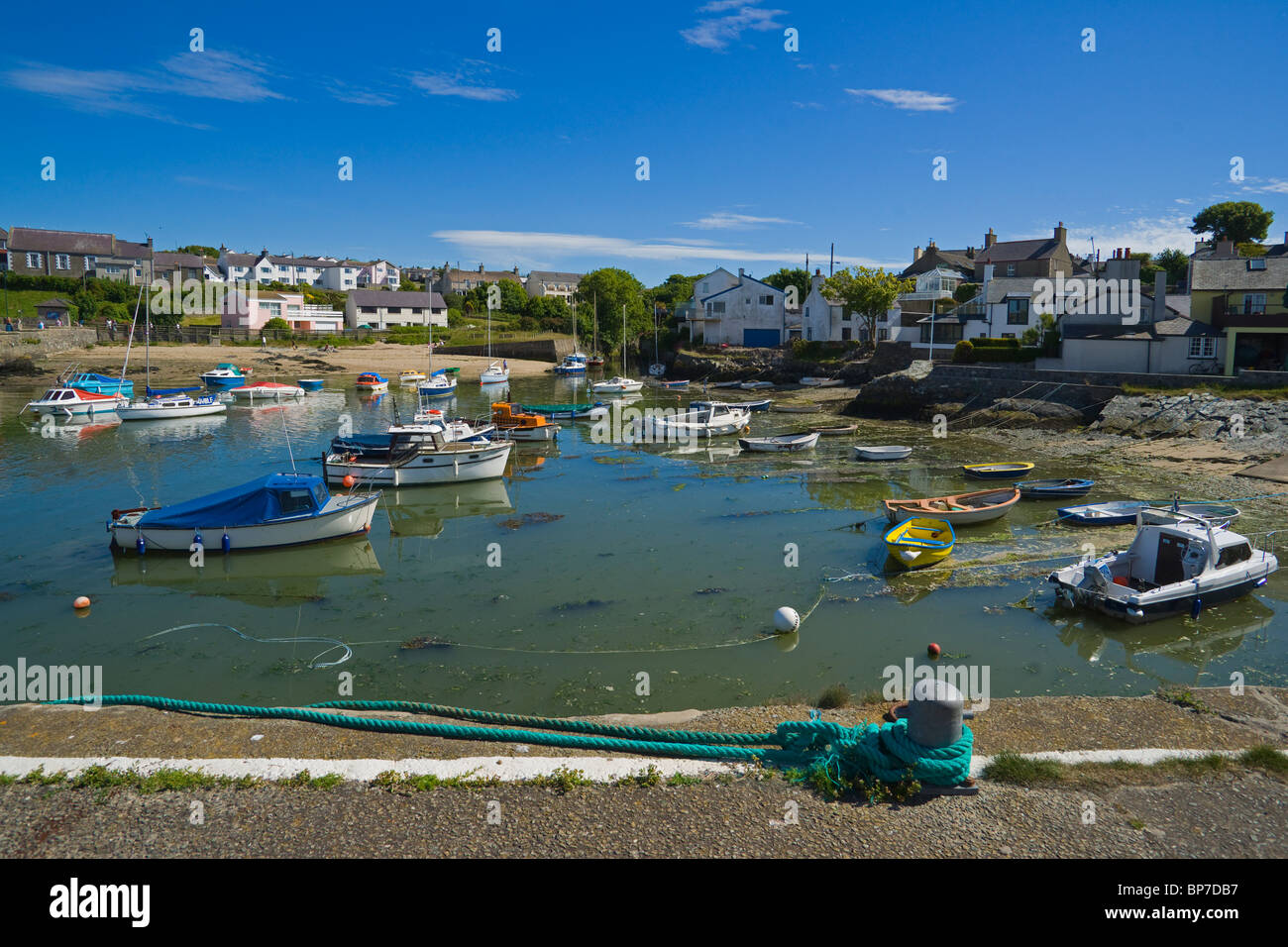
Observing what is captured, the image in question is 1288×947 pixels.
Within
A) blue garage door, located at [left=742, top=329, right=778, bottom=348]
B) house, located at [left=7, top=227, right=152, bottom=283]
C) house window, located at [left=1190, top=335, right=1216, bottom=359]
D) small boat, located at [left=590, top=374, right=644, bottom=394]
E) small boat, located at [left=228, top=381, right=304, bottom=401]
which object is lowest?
small boat, located at [left=228, top=381, right=304, bottom=401]

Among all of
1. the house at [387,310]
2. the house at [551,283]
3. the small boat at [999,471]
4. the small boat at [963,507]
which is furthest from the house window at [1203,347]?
the house at [551,283]

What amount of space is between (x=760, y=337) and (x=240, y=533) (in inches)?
2899

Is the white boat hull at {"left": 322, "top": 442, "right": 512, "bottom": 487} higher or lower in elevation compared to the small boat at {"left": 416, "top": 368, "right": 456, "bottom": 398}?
lower

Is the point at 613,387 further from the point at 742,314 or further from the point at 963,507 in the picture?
the point at 963,507

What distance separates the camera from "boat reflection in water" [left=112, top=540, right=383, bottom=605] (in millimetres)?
18016

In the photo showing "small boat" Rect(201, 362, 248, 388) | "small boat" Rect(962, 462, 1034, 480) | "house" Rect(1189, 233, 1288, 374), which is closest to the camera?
"small boat" Rect(962, 462, 1034, 480)

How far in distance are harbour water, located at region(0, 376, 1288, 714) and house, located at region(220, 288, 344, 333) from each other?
6800 cm

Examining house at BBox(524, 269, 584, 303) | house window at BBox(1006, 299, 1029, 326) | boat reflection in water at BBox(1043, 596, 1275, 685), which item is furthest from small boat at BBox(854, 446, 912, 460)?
house at BBox(524, 269, 584, 303)

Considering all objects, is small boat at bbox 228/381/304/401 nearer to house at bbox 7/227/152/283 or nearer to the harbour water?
the harbour water

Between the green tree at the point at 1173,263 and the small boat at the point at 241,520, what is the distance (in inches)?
3528

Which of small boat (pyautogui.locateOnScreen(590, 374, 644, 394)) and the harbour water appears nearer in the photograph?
the harbour water

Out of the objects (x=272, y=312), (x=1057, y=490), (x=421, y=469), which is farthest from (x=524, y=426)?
(x=272, y=312)

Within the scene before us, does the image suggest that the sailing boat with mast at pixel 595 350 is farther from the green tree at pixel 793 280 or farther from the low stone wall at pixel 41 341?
the low stone wall at pixel 41 341
